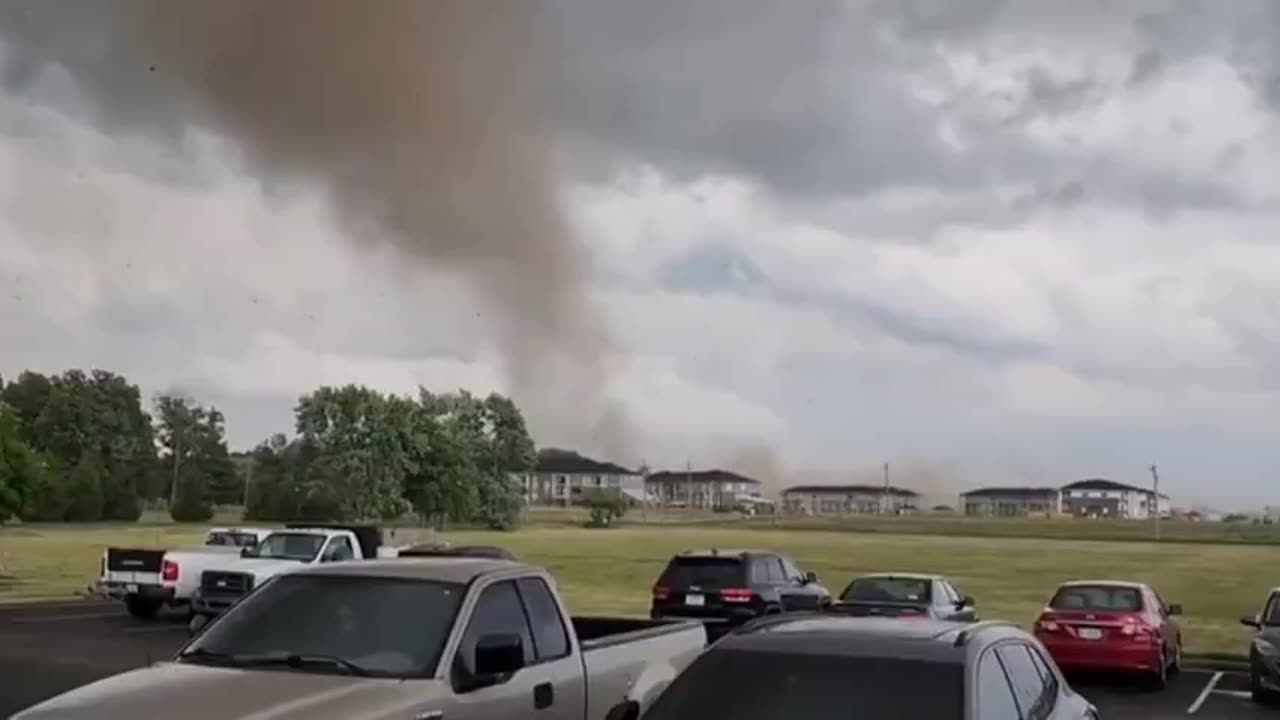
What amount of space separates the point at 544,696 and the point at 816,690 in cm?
253

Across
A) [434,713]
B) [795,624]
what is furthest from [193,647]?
[795,624]

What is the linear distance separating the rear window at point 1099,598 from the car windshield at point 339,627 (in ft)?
51.6

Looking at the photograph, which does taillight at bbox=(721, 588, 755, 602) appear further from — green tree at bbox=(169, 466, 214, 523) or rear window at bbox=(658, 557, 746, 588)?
green tree at bbox=(169, 466, 214, 523)

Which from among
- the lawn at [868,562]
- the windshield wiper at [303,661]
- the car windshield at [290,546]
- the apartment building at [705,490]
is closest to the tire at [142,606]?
the car windshield at [290,546]

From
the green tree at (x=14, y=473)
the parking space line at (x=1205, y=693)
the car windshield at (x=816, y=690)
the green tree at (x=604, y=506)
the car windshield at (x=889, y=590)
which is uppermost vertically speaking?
the green tree at (x=604, y=506)

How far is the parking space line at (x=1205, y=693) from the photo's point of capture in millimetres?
19000

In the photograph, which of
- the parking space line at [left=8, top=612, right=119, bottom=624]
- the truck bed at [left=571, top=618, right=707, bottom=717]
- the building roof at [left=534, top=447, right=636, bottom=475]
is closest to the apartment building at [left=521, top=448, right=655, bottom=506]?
the building roof at [left=534, top=447, right=636, bottom=475]

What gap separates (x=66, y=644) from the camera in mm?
22391

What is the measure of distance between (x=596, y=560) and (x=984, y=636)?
178 feet


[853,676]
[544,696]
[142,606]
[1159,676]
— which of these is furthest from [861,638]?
[142,606]

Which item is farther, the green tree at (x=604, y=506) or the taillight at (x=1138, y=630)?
the green tree at (x=604, y=506)

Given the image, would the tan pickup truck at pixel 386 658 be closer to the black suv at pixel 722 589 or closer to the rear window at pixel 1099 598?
the rear window at pixel 1099 598

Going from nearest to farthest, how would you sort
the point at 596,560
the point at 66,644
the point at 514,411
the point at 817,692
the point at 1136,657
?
→ the point at 817,692 → the point at 1136,657 → the point at 66,644 → the point at 596,560 → the point at 514,411

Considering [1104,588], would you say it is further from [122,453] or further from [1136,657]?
[122,453]
